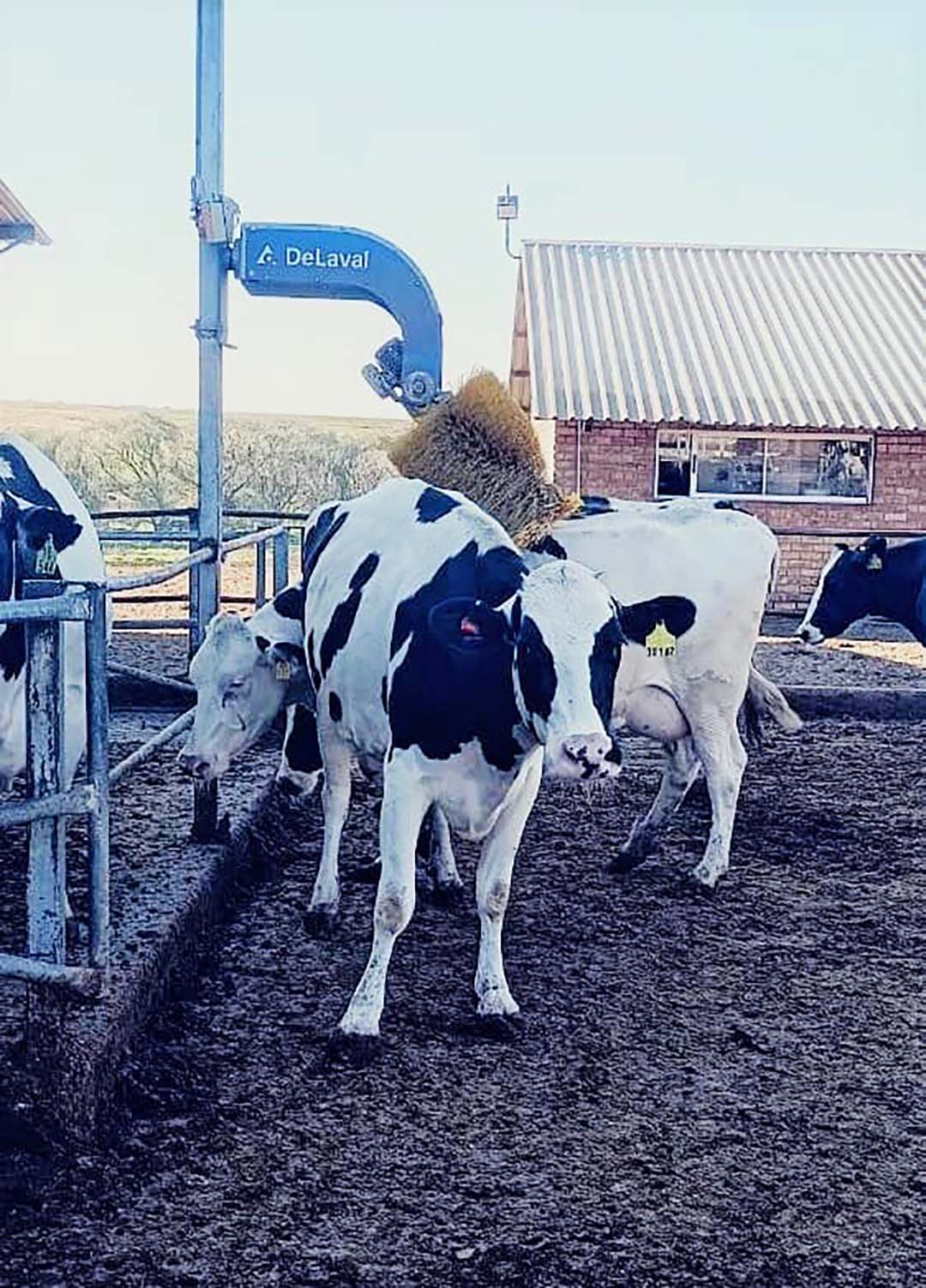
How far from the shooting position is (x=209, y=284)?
19.6ft

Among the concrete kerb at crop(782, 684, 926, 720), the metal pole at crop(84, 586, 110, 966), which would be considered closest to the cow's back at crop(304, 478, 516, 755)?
the metal pole at crop(84, 586, 110, 966)

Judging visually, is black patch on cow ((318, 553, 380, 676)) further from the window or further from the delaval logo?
the window

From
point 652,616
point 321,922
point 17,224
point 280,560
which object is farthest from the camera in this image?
point 17,224

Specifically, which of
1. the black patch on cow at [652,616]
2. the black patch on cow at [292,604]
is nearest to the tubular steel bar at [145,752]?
the black patch on cow at [292,604]

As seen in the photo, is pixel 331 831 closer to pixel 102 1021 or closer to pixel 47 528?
pixel 47 528

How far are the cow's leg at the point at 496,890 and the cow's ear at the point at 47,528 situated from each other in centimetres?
165

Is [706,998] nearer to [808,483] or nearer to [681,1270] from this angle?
[681,1270]

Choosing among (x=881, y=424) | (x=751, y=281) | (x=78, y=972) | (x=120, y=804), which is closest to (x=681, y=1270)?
(x=78, y=972)

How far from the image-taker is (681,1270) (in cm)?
325

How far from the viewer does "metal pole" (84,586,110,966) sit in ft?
13.1

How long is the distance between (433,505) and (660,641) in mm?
989

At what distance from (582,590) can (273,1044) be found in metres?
1.60

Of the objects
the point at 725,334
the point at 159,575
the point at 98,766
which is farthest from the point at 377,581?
the point at 725,334

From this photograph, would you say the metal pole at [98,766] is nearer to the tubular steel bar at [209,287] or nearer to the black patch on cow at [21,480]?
the black patch on cow at [21,480]
